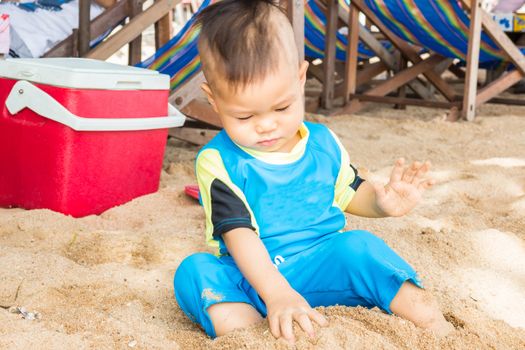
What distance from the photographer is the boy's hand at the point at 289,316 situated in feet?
4.21

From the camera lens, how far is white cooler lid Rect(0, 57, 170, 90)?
231cm

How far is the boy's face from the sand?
14.6 inches

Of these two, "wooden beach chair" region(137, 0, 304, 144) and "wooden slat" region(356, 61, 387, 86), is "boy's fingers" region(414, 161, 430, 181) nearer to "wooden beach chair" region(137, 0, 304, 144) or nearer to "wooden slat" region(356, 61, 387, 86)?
"wooden beach chair" region(137, 0, 304, 144)

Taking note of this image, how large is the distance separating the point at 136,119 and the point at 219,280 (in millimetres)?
1122

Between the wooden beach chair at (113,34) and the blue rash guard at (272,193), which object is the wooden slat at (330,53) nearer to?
the wooden beach chair at (113,34)

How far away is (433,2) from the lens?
14.4 feet

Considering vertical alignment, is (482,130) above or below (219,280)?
below

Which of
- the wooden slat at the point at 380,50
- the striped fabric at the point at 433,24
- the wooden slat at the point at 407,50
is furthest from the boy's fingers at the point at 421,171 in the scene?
the wooden slat at the point at 380,50

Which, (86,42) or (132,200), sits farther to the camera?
(86,42)

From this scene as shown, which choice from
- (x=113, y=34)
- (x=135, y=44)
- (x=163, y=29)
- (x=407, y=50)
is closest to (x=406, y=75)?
(x=407, y=50)

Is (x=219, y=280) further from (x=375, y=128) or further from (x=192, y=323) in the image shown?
(x=375, y=128)

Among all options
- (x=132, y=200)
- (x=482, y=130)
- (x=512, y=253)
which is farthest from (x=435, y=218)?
(x=482, y=130)

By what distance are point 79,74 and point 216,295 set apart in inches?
44.2

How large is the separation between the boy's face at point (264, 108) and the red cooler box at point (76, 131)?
39.8 inches
